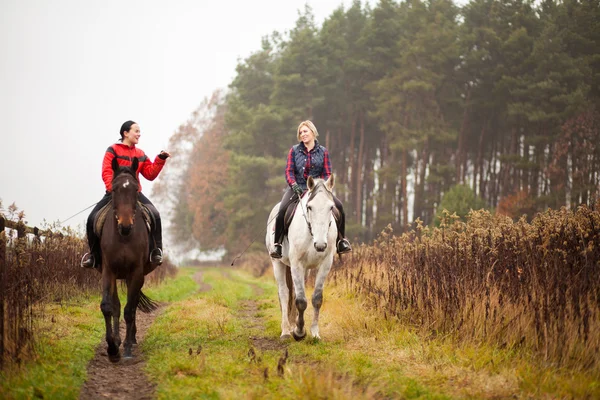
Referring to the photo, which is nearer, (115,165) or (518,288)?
(518,288)

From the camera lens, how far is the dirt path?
545cm

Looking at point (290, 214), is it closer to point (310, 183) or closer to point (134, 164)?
point (310, 183)

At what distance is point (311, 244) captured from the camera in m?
8.25

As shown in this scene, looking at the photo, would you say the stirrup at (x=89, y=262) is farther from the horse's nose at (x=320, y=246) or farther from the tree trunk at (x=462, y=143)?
the tree trunk at (x=462, y=143)

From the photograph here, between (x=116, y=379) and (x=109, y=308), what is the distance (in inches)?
52.2

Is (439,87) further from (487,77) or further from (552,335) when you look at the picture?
(552,335)

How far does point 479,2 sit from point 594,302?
40828 millimetres

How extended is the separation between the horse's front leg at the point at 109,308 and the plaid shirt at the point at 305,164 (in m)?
3.34

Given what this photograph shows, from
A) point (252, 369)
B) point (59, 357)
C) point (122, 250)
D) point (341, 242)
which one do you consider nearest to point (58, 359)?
point (59, 357)

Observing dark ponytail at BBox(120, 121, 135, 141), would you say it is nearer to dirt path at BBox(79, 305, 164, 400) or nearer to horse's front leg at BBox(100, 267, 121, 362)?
horse's front leg at BBox(100, 267, 121, 362)

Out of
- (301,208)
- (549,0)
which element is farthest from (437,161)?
(301,208)

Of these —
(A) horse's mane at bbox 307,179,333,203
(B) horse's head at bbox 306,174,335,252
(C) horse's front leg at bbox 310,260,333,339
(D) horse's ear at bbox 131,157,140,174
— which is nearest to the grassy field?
(C) horse's front leg at bbox 310,260,333,339

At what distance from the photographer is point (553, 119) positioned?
114 ft

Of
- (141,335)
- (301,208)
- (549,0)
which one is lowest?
(141,335)
